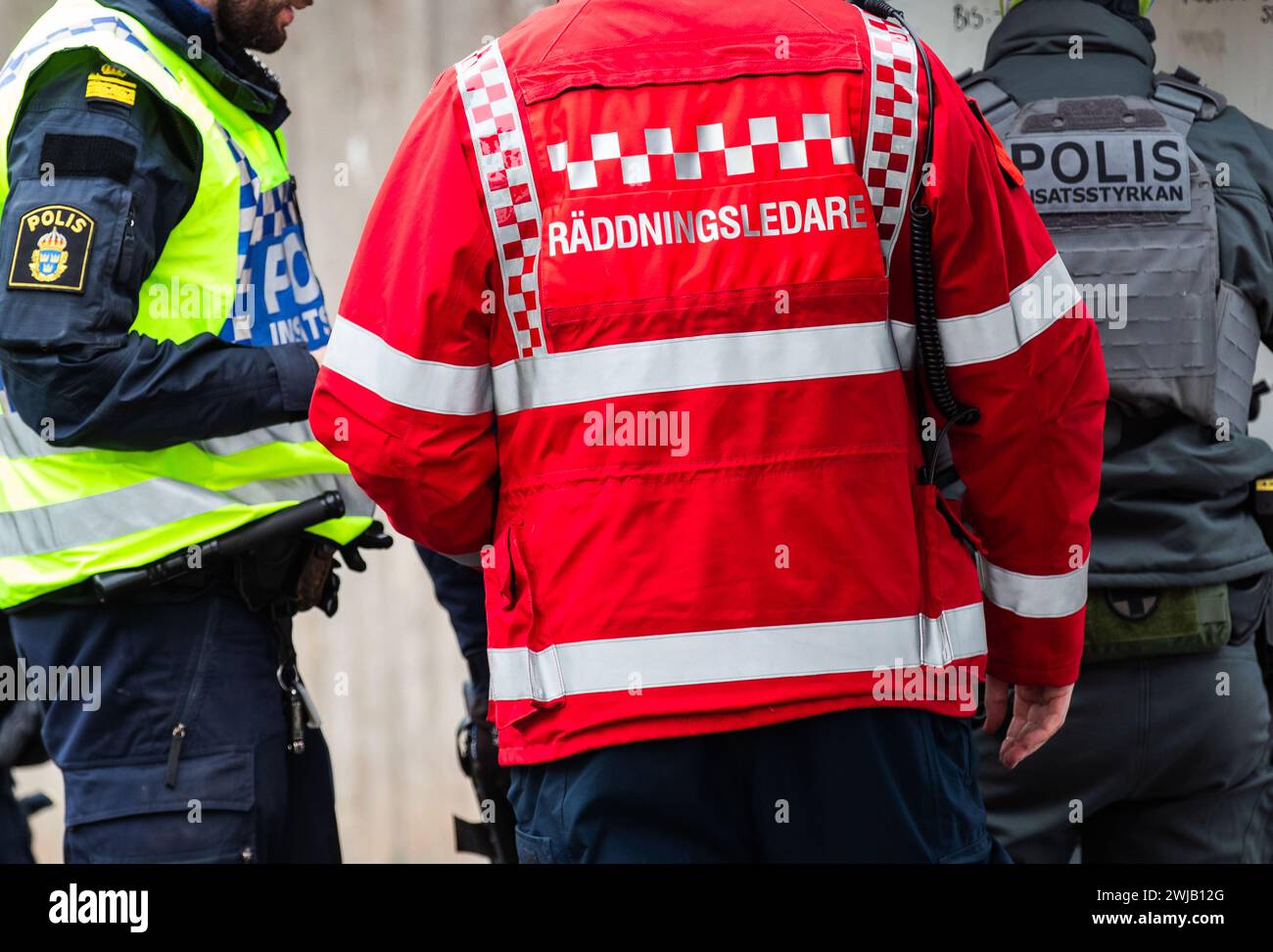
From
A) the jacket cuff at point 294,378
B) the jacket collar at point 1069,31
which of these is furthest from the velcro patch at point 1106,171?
the jacket cuff at point 294,378

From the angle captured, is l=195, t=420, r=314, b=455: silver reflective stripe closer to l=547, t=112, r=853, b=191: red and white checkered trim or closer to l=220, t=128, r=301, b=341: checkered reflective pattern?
l=220, t=128, r=301, b=341: checkered reflective pattern

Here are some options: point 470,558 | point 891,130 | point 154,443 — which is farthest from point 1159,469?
point 154,443

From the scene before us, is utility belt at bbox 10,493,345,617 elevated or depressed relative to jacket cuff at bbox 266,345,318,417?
depressed

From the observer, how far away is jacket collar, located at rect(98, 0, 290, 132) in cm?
240

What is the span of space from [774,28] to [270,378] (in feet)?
3.56

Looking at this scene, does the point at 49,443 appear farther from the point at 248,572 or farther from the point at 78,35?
the point at 78,35

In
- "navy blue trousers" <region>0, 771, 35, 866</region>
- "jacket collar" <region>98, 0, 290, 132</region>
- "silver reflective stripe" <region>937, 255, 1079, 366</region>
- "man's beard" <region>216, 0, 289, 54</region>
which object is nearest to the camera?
"silver reflective stripe" <region>937, 255, 1079, 366</region>

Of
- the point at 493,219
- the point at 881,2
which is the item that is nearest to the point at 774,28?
the point at 881,2

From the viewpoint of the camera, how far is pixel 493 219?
172 centimetres

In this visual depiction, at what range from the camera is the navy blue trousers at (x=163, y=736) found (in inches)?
90.6

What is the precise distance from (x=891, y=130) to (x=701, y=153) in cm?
24

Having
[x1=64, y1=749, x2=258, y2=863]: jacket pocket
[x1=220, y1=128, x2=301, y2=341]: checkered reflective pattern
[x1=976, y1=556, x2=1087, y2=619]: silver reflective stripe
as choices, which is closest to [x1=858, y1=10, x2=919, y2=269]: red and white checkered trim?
[x1=976, y1=556, x2=1087, y2=619]: silver reflective stripe
